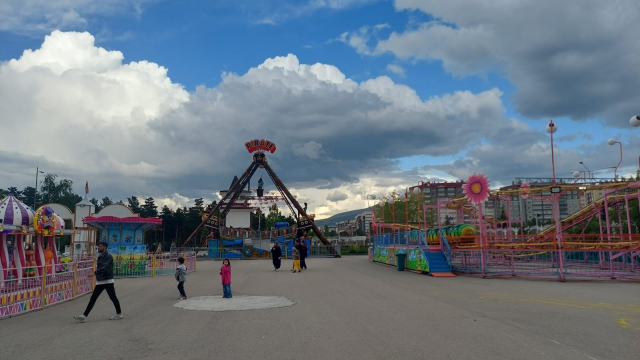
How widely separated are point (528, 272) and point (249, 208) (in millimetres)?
40242

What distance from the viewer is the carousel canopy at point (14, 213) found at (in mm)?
13445

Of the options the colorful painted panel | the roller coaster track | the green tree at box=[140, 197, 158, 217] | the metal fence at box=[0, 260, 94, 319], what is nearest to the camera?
the metal fence at box=[0, 260, 94, 319]

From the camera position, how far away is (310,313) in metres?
10.5

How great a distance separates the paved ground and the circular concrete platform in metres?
0.43

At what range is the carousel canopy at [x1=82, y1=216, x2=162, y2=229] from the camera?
24.6 m

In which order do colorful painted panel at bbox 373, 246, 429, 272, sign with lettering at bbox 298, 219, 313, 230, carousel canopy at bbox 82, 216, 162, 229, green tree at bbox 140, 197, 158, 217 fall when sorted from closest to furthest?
colorful painted panel at bbox 373, 246, 429, 272 → carousel canopy at bbox 82, 216, 162, 229 → sign with lettering at bbox 298, 219, 313, 230 → green tree at bbox 140, 197, 158, 217

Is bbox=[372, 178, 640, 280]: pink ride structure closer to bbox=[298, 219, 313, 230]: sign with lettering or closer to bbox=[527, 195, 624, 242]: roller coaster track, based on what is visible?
bbox=[527, 195, 624, 242]: roller coaster track

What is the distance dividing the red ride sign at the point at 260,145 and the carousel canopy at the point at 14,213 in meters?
33.0

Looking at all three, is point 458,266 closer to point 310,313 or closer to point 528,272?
point 528,272

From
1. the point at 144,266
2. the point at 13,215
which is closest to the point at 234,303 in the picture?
the point at 13,215

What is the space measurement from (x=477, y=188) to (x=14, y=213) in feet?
61.9

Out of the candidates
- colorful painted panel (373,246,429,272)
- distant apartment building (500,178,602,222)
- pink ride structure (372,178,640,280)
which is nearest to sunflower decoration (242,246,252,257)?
colorful painted panel (373,246,429,272)

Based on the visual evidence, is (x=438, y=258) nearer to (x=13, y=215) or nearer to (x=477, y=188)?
(x=477, y=188)

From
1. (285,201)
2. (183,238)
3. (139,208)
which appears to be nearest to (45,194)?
(139,208)
